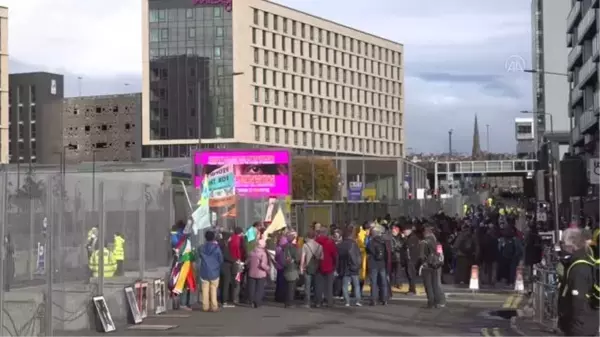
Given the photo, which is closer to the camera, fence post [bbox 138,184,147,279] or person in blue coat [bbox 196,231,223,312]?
fence post [bbox 138,184,147,279]

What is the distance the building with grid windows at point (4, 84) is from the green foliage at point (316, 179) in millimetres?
30815

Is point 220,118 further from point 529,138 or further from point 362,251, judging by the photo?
point 362,251

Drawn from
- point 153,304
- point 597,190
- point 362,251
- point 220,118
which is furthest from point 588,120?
point 153,304

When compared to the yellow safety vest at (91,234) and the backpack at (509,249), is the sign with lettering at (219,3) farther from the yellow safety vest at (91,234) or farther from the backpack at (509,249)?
the yellow safety vest at (91,234)

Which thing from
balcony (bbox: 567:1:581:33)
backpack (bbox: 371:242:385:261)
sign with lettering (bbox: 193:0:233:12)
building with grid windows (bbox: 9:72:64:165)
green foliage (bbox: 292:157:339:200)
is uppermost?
sign with lettering (bbox: 193:0:233:12)

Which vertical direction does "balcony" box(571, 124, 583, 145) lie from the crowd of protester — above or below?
above

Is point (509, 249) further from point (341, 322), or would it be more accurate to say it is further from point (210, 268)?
point (210, 268)

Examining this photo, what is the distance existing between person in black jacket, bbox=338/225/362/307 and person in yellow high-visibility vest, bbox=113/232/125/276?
5.16 m

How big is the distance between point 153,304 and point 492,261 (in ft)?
36.4

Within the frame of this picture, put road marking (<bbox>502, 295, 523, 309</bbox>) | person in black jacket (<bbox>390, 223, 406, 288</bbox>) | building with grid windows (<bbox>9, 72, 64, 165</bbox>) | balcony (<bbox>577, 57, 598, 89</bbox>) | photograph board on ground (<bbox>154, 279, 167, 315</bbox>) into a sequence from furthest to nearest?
building with grid windows (<bbox>9, 72, 64, 165</bbox>) → balcony (<bbox>577, 57, 598, 89</bbox>) → person in black jacket (<bbox>390, 223, 406, 288</bbox>) → road marking (<bbox>502, 295, 523, 309</bbox>) → photograph board on ground (<bbox>154, 279, 167, 315</bbox>)

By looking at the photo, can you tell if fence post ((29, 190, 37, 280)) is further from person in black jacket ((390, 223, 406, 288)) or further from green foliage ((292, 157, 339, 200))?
green foliage ((292, 157, 339, 200))

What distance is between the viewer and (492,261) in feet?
86.0

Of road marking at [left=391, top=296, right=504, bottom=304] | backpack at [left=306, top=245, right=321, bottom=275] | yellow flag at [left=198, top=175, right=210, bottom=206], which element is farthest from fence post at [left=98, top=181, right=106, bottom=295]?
road marking at [left=391, top=296, right=504, bottom=304]

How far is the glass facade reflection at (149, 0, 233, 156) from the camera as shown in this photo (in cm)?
10919
